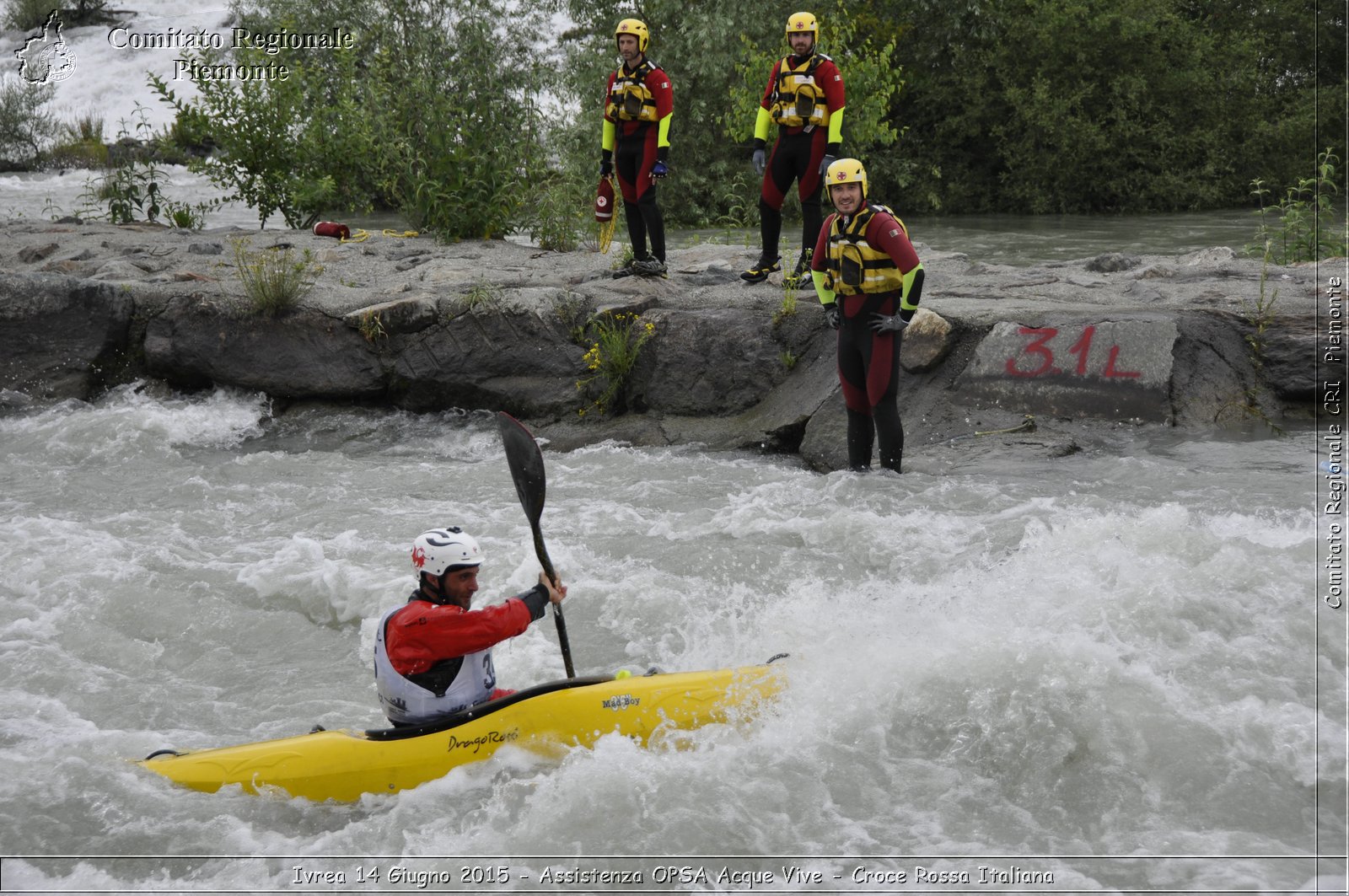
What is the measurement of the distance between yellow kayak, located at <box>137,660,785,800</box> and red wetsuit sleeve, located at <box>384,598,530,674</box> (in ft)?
0.83

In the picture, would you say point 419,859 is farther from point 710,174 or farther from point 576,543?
point 710,174

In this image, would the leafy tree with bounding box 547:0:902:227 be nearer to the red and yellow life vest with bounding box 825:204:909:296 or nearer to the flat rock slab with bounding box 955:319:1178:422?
the flat rock slab with bounding box 955:319:1178:422

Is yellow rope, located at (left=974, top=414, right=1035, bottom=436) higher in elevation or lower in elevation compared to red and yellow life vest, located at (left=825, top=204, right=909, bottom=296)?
lower

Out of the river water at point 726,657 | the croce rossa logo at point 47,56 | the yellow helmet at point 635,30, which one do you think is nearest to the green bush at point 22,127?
the croce rossa logo at point 47,56

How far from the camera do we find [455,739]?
398 cm

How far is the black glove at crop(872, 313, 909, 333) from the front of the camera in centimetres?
605

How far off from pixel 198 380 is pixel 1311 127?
15807 mm

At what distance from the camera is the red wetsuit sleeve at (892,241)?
5902 millimetres

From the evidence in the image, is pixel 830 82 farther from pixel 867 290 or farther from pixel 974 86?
pixel 974 86

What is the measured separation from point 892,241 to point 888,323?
42 cm

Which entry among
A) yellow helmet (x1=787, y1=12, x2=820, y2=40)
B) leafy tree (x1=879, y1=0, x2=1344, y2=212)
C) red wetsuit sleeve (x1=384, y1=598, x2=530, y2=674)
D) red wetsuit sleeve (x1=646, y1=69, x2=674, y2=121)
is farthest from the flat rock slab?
leafy tree (x1=879, y1=0, x2=1344, y2=212)

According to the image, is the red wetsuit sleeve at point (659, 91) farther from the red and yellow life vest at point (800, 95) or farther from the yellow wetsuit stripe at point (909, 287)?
the yellow wetsuit stripe at point (909, 287)

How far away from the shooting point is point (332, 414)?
26.8ft

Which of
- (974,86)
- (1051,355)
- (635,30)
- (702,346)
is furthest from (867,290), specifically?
(974,86)
